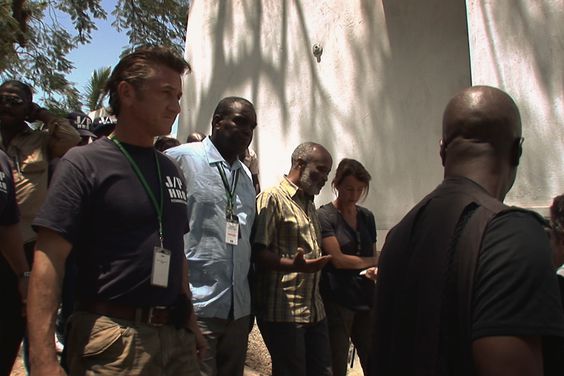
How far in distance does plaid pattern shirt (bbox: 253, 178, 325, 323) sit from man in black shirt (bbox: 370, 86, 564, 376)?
1.78 meters

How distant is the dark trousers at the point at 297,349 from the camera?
342cm

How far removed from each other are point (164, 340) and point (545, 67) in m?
3.89

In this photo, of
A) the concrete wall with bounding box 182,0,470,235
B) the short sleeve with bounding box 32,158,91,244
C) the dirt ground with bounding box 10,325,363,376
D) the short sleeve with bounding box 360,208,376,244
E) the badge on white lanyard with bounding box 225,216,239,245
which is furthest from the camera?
the concrete wall with bounding box 182,0,470,235

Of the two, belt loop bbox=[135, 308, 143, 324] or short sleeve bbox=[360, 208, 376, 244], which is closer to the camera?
belt loop bbox=[135, 308, 143, 324]

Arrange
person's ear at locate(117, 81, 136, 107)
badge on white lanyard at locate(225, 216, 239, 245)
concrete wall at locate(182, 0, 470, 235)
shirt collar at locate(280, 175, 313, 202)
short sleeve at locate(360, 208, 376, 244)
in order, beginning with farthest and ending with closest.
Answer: concrete wall at locate(182, 0, 470, 235), short sleeve at locate(360, 208, 376, 244), shirt collar at locate(280, 175, 313, 202), badge on white lanyard at locate(225, 216, 239, 245), person's ear at locate(117, 81, 136, 107)

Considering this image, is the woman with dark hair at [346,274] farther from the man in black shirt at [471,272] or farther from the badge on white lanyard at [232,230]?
the man in black shirt at [471,272]

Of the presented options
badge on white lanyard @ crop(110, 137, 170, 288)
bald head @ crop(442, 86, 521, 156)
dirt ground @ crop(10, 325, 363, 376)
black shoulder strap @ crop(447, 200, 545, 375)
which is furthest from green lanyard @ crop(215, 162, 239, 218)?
dirt ground @ crop(10, 325, 363, 376)

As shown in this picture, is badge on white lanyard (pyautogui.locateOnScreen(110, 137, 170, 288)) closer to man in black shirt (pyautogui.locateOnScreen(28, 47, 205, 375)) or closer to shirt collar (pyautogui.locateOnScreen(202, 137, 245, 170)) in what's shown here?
man in black shirt (pyautogui.locateOnScreen(28, 47, 205, 375))

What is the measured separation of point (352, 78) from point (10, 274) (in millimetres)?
4949

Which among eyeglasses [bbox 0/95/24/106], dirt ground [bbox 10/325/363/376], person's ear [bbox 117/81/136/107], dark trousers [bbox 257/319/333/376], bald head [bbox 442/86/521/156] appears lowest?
dirt ground [bbox 10/325/363/376]

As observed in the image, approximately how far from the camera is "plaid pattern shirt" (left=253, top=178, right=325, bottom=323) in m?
3.45

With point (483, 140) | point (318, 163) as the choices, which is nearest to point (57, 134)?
point (318, 163)

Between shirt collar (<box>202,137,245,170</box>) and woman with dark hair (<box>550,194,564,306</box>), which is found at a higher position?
shirt collar (<box>202,137,245,170</box>)

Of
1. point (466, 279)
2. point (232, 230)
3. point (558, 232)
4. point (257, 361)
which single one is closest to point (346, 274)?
point (232, 230)
